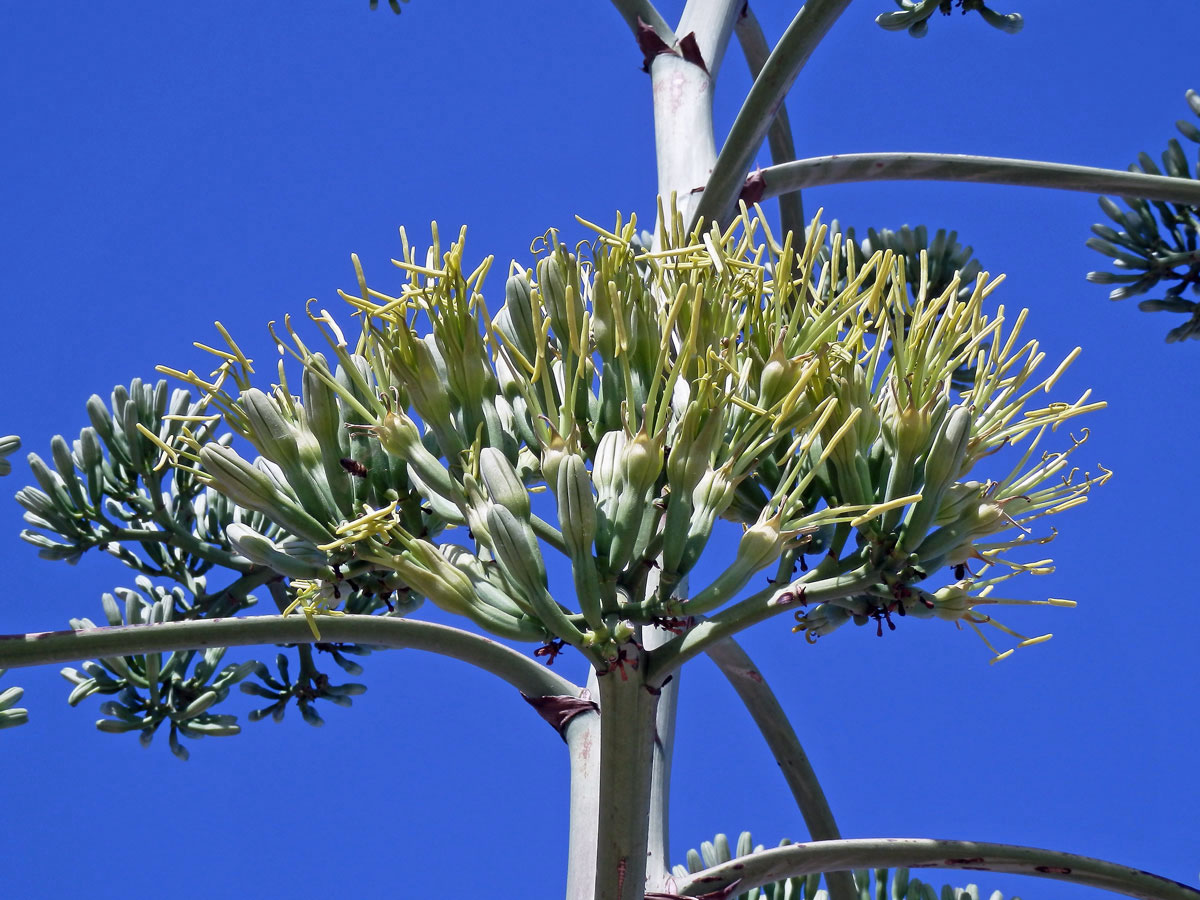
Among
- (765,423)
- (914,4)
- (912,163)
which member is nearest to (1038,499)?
(765,423)

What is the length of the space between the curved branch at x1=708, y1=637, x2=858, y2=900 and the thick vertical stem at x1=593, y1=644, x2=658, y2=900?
97 centimetres

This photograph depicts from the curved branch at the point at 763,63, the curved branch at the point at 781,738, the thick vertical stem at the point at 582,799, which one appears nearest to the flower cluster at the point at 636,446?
the thick vertical stem at the point at 582,799

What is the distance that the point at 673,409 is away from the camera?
1796mm

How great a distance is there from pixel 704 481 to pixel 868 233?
11.4ft

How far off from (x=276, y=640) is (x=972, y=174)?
180cm

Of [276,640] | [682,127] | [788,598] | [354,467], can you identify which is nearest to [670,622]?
[788,598]

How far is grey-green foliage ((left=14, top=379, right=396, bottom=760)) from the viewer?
3486 millimetres

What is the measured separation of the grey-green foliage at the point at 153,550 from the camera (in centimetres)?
349

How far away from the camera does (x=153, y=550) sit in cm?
380

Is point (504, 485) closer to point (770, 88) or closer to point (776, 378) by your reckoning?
point (776, 378)

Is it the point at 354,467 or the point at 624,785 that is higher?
the point at 354,467

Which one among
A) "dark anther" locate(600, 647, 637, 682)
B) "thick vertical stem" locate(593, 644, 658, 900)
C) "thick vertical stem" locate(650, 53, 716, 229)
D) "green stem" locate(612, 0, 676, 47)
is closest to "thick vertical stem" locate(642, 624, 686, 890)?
"thick vertical stem" locate(593, 644, 658, 900)

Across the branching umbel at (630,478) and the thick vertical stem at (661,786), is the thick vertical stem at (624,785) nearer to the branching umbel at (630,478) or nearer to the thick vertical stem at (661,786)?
the branching umbel at (630,478)

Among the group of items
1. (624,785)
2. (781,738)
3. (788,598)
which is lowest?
(624,785)
